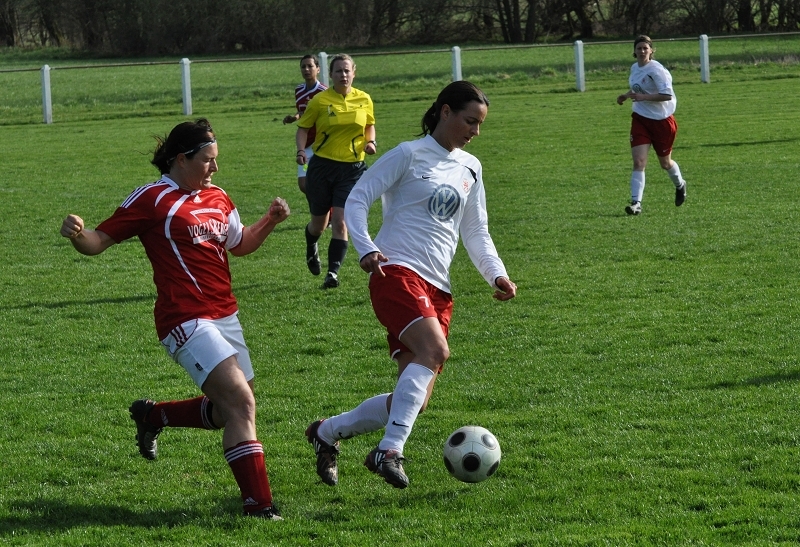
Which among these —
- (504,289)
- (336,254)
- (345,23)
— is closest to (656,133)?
(336,254)

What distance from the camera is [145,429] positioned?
17.7 ft

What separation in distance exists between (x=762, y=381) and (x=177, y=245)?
3.59 m

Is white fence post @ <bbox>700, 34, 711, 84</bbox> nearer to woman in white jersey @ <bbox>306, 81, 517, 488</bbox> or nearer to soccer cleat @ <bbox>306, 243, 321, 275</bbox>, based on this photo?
soccer cleat @ <bbox>306, 243, 321, 275</bbox>

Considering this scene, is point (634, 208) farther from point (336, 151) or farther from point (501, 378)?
point (501, 378)

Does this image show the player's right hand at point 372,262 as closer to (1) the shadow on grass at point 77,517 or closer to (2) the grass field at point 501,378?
(2) the grass field at point 501,378

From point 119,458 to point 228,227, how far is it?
4.84ft

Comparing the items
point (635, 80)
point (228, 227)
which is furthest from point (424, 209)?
point (635, 80)

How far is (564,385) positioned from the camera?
260 inches

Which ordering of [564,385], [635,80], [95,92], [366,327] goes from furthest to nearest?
[95,92], [635,80], [366,327], [564,385]

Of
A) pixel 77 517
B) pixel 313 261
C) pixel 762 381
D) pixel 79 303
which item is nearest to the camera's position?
pixel 77 517

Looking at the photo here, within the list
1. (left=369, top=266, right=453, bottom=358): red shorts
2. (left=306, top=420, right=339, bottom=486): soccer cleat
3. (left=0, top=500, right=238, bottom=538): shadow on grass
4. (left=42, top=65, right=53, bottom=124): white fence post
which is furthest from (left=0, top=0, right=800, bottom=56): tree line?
(left=0, top=500, right=238, bottom=538): shadow on grass

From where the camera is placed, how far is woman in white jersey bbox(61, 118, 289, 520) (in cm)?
463

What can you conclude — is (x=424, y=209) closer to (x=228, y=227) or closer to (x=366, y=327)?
(x=228, y=227)

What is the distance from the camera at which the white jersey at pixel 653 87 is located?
12922 millimetres
